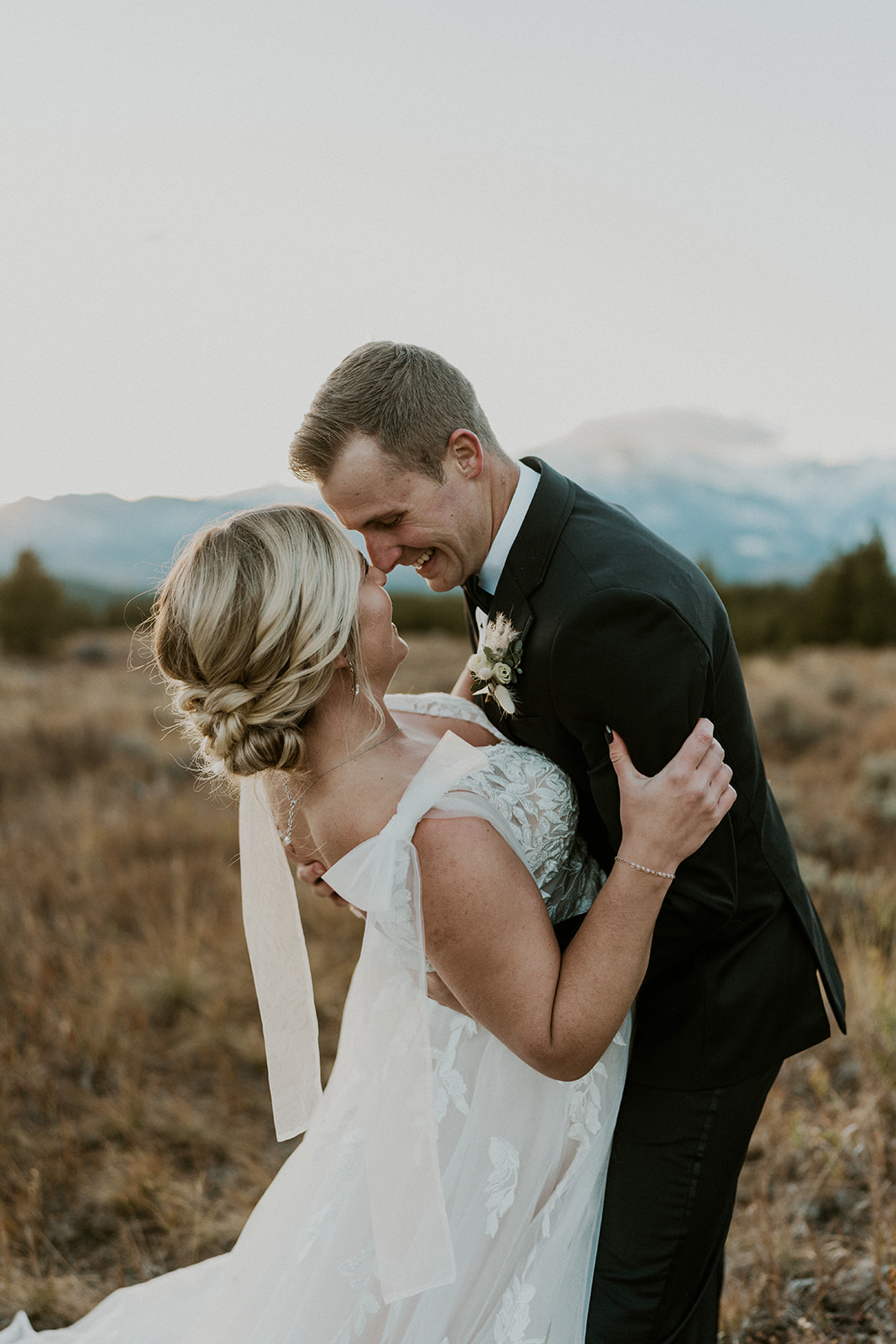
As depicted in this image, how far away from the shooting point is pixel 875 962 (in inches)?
190

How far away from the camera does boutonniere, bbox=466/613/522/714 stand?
2.22 meters

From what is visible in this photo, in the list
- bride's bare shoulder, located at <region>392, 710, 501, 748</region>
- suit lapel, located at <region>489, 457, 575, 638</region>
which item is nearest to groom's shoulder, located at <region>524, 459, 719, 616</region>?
suit lapel, located at <region>489, 457, 575, 638</region>

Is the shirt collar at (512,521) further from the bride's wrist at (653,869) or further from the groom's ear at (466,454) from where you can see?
the bride's wrist at (653,869)

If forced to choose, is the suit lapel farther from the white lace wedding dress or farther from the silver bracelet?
the silver bracelet

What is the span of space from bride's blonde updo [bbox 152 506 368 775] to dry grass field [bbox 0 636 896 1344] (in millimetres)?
2213

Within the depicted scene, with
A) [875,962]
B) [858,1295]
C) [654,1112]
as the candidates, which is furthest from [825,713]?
[654,1112]

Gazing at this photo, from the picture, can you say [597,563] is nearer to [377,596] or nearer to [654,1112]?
[377,596]

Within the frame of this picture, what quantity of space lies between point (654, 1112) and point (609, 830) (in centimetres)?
74

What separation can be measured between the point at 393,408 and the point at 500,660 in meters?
0.67

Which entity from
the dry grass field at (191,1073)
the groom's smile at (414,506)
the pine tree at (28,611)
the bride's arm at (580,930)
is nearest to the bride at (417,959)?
the bride's arm at (580,930)

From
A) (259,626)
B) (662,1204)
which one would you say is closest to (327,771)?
(259,626)

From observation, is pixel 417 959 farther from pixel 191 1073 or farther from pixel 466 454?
pixel 191 1073

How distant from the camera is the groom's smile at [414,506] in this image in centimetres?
240

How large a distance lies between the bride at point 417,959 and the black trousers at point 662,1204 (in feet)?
0.21
